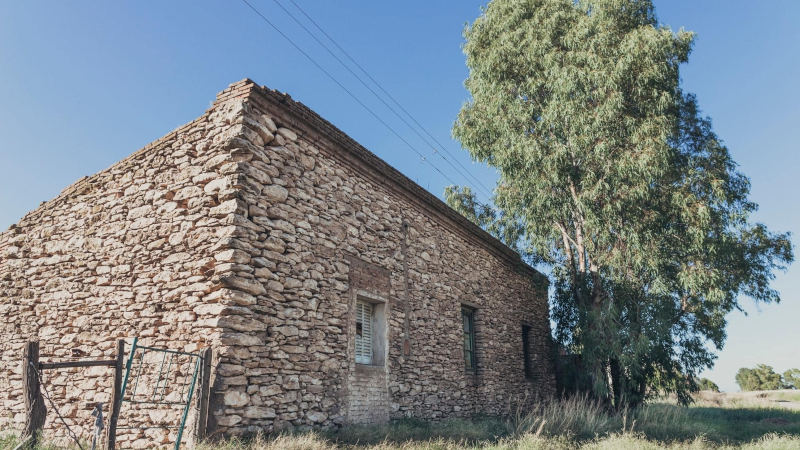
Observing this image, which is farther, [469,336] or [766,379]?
[766,379]

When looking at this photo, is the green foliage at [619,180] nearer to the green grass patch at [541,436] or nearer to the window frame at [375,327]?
the green grass patch at [541,436]

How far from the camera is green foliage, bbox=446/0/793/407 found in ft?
37.2

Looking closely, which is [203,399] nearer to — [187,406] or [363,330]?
[187,406]

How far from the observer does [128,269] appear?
23.2 feet

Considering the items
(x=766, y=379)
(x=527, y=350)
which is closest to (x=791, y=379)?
(x=766, y=379)

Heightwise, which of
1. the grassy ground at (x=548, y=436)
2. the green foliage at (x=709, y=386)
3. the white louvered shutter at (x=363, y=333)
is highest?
the white louvered shutter at (x=363, y=333)

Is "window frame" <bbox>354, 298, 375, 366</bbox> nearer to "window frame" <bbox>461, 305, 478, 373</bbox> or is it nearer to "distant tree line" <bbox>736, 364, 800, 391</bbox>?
"window frame" <bbox>461, 305, 478, 373</bbox>

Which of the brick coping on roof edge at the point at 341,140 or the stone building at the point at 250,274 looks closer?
the stone building at the point at 250,274

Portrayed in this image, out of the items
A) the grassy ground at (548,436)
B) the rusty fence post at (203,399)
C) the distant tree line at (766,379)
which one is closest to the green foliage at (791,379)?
the distant tree line at (766,379)

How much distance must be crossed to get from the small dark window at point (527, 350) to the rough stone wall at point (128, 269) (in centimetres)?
982

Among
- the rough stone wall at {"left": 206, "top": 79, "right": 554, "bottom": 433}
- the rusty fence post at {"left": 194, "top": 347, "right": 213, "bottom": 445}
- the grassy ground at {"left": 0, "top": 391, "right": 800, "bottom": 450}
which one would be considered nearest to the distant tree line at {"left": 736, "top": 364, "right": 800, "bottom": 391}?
the grassy ground at {"left": 0, "top": 391, "right": 800, "bottom": 450}

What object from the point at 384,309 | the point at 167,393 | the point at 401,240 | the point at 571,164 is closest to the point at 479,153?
the point at 571,164

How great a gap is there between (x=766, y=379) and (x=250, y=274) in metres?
38.7

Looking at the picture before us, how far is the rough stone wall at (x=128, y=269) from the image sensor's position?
6.24m
